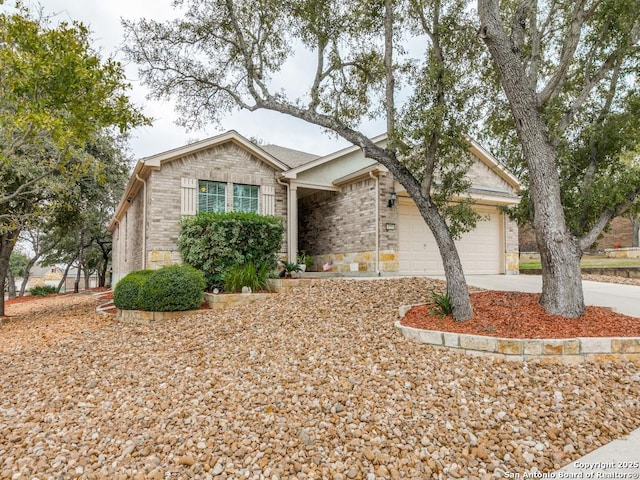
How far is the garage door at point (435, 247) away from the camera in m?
10.9

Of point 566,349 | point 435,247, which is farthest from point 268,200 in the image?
point 566,349

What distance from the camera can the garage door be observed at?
10.9 meters

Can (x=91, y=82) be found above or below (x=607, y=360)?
above

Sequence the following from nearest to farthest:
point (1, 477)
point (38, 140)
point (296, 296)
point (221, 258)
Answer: point (1, 477), point (38, 140), point (296, 296), point (221, 258)

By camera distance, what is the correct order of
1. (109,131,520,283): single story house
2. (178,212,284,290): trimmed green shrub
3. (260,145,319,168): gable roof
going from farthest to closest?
(260,145,319,168): gable roof, (109,131,520,283): single story house, (178,212,284,290): trimmed green shrub

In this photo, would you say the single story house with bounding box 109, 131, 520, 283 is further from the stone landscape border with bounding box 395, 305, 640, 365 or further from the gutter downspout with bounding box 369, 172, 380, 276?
the stone landscape border with bounding box 395, 305, 640, 365

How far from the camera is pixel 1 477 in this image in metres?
2.61

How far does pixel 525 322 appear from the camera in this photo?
459 cm

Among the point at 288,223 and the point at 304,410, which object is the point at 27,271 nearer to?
the point at 288,223

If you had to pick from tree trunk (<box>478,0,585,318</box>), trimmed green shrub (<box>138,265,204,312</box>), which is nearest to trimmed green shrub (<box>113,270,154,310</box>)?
trimmed green shrub (<box>138,265,204,312</box>)

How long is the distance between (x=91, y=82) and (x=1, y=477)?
5313 millimetres

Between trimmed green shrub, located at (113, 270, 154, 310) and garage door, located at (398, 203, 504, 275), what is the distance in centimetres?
675

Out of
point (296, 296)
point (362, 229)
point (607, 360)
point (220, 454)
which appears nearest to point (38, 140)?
point (296, 296)

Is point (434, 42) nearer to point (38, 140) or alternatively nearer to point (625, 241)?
point (38, 140)
